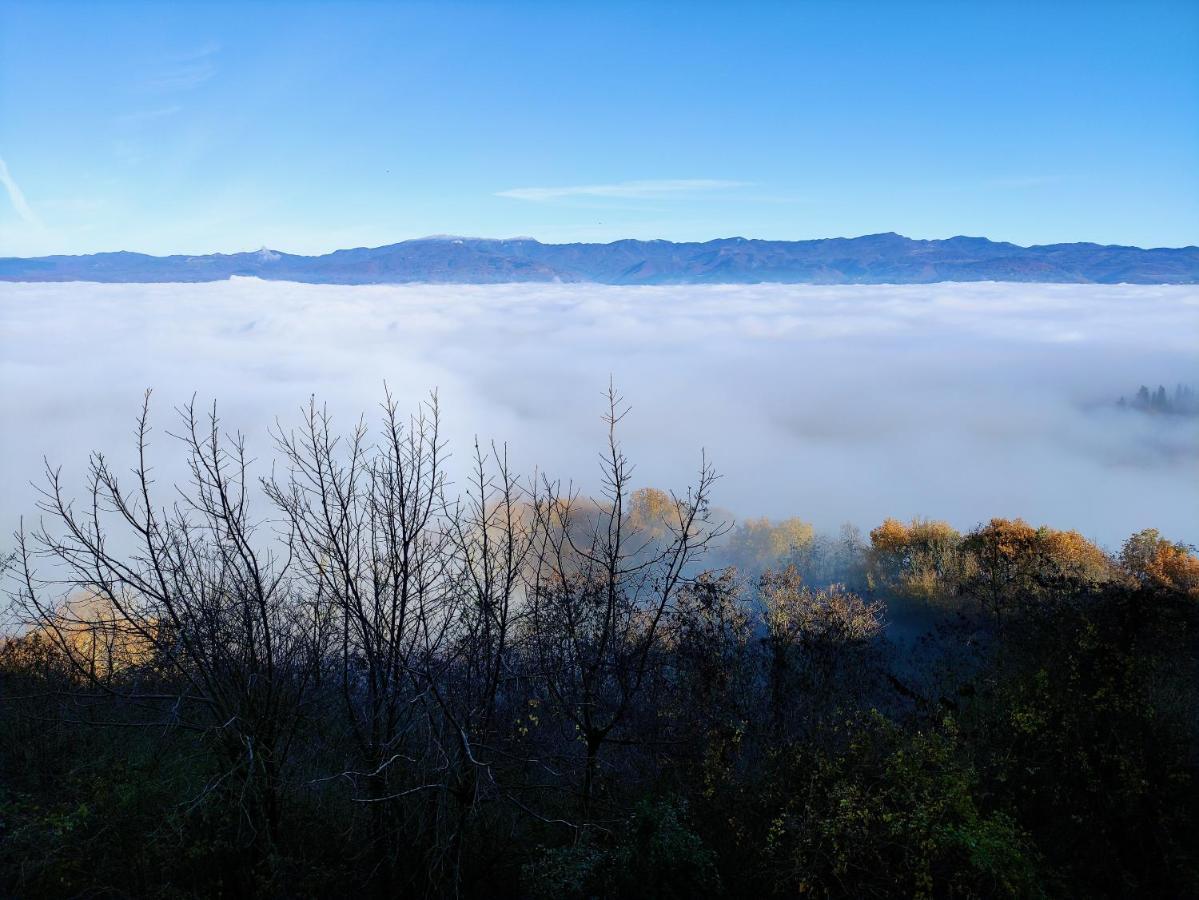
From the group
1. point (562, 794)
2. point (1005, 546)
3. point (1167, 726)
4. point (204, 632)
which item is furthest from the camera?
point (1005, 546)

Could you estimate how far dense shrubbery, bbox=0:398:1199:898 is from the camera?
11758 mm

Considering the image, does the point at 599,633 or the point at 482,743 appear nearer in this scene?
the point at 482,743

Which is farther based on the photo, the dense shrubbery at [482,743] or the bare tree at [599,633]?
the bare tree at [599,633]

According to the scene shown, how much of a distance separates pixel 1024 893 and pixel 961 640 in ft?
46.7

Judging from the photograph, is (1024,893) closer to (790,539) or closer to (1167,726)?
(1167,726)

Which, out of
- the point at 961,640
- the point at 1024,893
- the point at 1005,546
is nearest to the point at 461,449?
the point at 1005,546

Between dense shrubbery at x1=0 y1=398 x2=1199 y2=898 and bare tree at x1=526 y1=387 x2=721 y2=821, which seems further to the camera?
bare tree at x1=526 y1=387 x2=721 y2=821

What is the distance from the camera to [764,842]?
14180 millimetres

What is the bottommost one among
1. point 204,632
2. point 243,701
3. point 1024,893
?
point 1024,893

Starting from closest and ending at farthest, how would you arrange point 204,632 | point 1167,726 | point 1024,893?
Answer: point 204,632, point 1024,893, point 1167,726

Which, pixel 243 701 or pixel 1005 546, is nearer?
pixel 243 701

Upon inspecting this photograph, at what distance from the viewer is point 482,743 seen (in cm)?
1252

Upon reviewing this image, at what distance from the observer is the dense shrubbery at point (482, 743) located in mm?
11758

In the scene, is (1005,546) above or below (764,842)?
below
